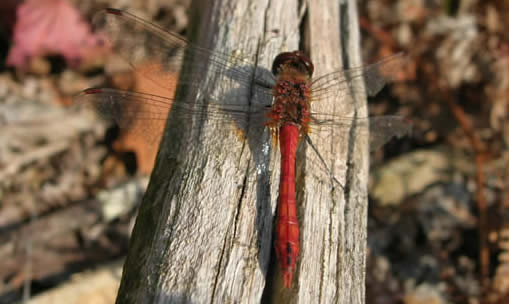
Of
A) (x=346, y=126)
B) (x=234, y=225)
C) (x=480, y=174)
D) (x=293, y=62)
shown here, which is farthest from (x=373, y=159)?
(x=234, y=225)

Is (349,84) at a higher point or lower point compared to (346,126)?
higher

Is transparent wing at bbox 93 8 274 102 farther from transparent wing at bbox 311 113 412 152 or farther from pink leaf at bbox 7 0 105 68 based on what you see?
pink leaf at bbox 7 0 105 68

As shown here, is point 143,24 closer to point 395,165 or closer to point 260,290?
point 260,290

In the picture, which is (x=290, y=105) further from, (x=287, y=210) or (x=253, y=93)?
(x=287, y=210)

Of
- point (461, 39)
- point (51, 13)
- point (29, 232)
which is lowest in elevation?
point (29, 232)

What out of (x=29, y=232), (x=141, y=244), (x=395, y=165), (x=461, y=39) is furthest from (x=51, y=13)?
(x=461, y=39)

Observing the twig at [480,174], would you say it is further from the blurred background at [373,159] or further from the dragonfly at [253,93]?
the dragonfly at [253,93]

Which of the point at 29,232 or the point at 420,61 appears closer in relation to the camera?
the point at 29,232

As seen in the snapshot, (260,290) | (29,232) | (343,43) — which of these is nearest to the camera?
(260,290)
